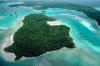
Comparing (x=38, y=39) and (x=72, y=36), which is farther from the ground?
(x=72, y=36)

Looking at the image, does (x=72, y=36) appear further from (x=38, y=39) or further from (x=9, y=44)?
(x=9, y=44)

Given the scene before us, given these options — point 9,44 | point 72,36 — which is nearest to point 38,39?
point 9,44

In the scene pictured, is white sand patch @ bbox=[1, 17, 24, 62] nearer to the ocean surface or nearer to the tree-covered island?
the ocean surface

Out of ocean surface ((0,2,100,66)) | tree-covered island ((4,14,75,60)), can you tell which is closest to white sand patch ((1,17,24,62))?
ocean surface ((0,2,100,66))

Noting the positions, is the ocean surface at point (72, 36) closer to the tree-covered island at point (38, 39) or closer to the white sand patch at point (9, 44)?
the white sand patch at point (9, 44)

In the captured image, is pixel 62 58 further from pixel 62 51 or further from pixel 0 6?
pixel 0 6

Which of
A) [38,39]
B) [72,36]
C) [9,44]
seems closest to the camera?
[9,44]
